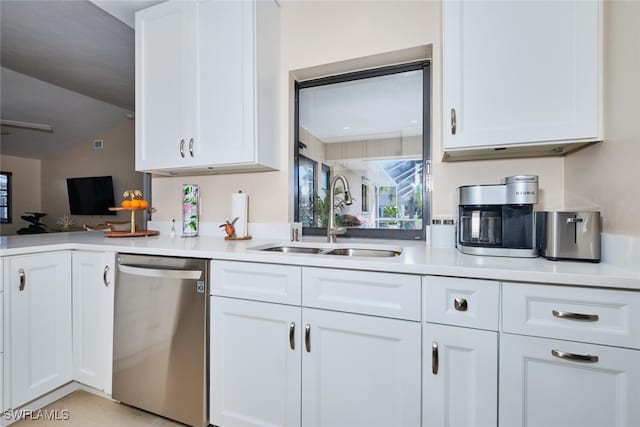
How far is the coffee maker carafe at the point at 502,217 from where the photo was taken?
1.14 metres

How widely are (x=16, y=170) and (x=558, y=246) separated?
362 inches

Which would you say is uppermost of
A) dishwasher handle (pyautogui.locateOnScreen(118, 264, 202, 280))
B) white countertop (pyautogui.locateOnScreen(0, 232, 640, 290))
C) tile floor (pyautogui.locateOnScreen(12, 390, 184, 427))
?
white countertop (pyautogui.locateOnScreen(0, 232, 640, 290))

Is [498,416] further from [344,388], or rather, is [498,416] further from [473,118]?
[473,118]

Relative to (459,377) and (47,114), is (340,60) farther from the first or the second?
(47,114)

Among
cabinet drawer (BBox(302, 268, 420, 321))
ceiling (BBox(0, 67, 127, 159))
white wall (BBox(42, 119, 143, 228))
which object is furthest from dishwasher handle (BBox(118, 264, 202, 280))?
white wall (BBox(42, 119, 143, 228))

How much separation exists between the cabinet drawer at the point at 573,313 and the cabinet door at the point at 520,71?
0.59m

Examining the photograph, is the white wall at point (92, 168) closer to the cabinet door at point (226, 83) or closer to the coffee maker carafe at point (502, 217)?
the cabinet door at point (226, 83)

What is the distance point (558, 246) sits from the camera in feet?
3.50

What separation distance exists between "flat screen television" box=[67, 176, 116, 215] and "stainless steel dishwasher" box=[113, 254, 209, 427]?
5.06 m

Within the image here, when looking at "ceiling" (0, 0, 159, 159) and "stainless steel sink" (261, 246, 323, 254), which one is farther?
"ceiling" (0, 0, 159, 159)

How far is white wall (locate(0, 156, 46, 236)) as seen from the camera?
6290mm

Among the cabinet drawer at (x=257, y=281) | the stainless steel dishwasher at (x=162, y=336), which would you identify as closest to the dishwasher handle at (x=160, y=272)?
the stainless steel dishwasher at (x=162, y=336)

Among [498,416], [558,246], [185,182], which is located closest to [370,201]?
[558,246]

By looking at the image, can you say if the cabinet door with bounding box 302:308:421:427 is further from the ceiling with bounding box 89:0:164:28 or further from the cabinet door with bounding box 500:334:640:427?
the ceiling with bounding box 89:0:164:28
